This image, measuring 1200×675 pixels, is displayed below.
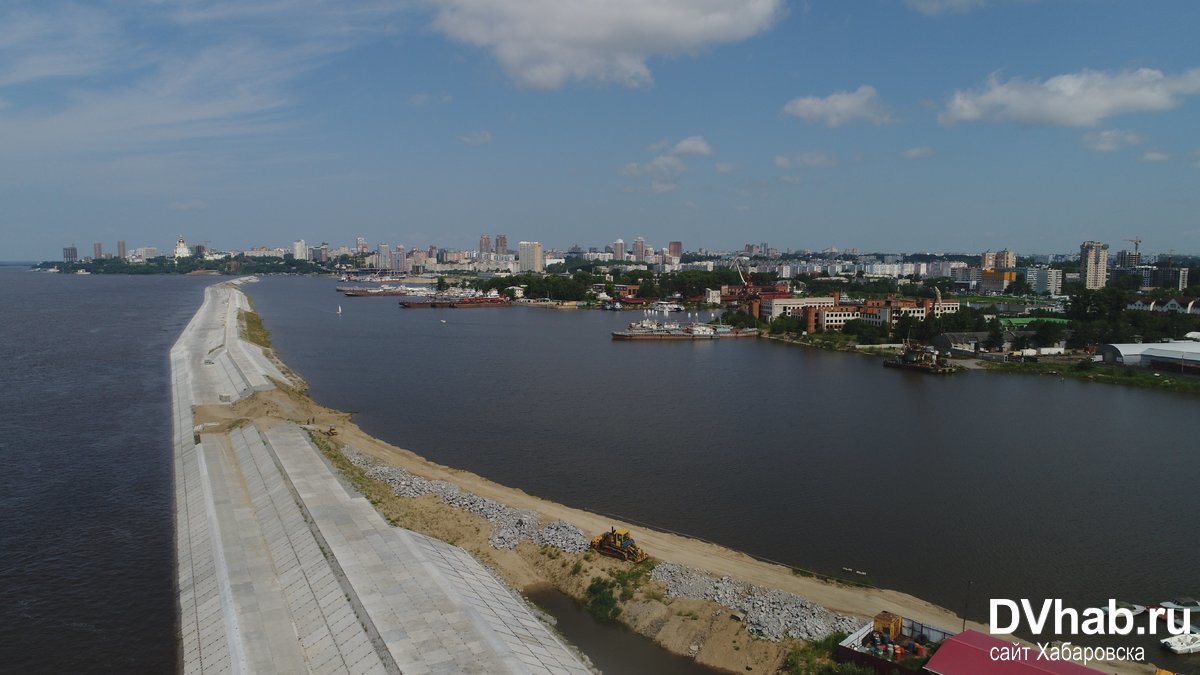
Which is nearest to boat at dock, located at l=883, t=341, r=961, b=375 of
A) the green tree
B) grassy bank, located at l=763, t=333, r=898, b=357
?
grassy bank, located at l=763, t=333, r=898, b=357

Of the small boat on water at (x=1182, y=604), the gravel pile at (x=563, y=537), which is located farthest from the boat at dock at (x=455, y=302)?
the small boat on water at (x=1182, y=604)

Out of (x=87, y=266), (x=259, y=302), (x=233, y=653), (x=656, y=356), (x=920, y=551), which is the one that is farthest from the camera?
(x=87, y=266)

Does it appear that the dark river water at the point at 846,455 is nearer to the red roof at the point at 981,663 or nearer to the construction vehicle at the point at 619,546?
the construction vehicle at the point at 619,546

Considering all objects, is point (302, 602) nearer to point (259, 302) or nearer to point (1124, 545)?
point (1124, 545)

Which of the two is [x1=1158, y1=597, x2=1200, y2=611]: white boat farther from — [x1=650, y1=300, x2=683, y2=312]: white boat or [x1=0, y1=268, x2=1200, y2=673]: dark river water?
[x1=650, y1=300, x2=683, y2=312]: white boat

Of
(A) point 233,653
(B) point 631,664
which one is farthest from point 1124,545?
(A) point 233,653

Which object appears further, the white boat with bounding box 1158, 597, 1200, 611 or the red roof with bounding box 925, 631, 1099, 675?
the white boat with bounding box 1158, 597, 1200, 611
